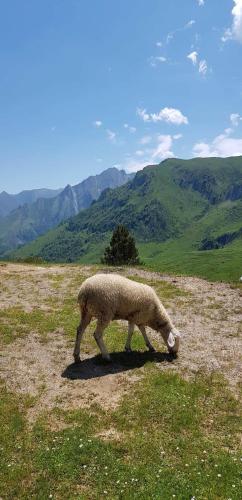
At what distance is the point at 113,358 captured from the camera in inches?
815

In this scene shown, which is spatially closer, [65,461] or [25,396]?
[65,461]

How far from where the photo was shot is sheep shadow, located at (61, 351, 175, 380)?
1897 centimetres

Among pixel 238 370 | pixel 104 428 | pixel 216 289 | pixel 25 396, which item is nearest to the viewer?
pixel 104 428

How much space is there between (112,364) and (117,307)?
2.89m

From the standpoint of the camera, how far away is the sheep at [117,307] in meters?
19.3

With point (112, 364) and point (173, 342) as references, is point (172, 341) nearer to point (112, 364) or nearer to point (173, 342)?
point (173, 342)

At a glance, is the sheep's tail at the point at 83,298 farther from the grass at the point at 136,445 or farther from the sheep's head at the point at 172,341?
the sheep's head at the point at 172,341

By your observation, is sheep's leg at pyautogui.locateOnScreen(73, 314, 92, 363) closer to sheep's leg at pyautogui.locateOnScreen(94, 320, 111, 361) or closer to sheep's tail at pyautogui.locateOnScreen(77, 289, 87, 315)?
sheep's tail at pyautogui.locateOnScreen(77, 289, 87, 315)

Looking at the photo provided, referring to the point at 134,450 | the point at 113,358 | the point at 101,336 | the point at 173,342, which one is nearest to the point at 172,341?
the point at 173,342

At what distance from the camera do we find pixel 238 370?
19.3 m

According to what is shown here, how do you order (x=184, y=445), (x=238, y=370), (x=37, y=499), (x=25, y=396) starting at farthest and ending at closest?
(x=238, y=370), (x=25, y=396), (x=184, y=445), (x=37, y=499)

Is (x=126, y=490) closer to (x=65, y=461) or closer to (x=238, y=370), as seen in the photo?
(x=65, y=461)

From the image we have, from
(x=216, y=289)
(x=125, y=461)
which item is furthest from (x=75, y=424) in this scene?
(x=216, y=289)

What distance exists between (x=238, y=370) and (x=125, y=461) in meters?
8.40
